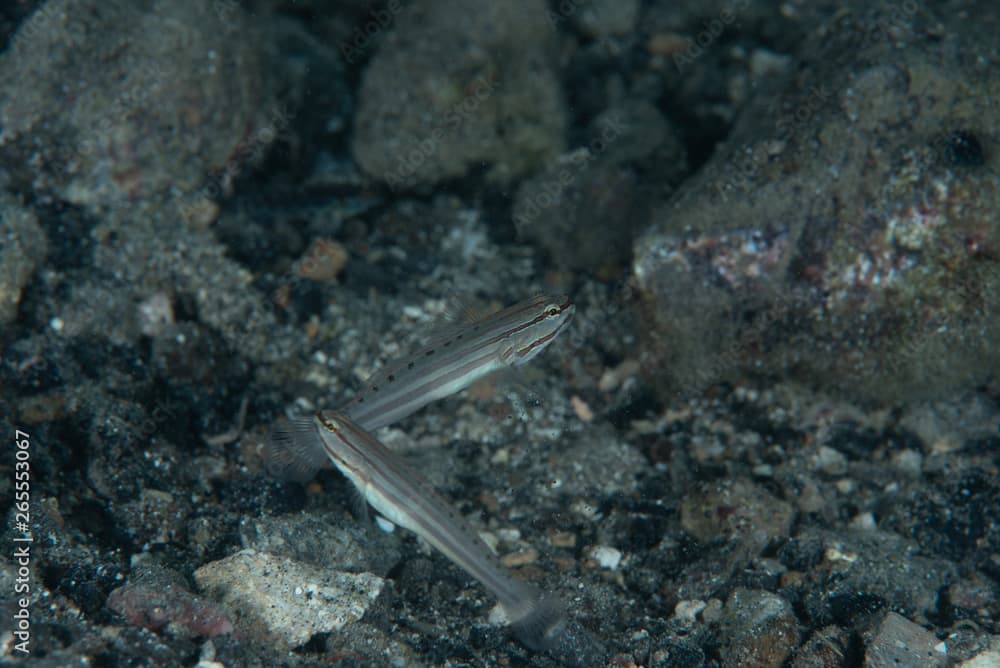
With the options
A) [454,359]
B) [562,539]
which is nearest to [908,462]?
[562,539]

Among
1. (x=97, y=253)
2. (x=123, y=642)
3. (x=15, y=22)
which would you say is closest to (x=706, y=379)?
(x=123, y=642)

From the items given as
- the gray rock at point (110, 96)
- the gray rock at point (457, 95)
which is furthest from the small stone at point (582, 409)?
the gray rock at point (110, 96)

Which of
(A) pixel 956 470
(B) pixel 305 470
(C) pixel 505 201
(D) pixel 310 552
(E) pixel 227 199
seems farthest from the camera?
(C) pixel 505 201

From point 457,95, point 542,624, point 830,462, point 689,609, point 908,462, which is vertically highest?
point 457,95

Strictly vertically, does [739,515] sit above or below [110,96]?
below

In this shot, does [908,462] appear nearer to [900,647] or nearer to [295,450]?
[900,647]

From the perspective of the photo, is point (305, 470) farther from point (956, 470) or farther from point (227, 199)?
point (956, 470)
